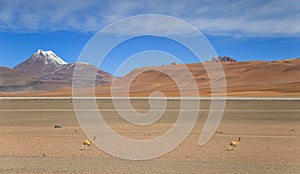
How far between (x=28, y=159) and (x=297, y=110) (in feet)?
94.9

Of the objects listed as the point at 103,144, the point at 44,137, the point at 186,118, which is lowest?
the point at 103,144

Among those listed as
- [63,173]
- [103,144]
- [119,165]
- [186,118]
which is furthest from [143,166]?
[186,118]

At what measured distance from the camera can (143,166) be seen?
42.2 feet

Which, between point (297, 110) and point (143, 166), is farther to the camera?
point (297, 110)

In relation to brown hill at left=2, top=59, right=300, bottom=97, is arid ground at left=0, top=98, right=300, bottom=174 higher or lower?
lower

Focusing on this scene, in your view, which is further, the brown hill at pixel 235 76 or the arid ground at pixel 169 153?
the brown hill at pixel 235 76

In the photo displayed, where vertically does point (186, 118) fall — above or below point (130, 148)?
above

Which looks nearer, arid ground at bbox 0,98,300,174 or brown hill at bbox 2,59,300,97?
arid ground at bbox 0,98,300,174

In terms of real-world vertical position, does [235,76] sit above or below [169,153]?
above

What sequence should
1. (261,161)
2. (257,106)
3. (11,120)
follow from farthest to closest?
(257,106)
(11,120)
(261,161)

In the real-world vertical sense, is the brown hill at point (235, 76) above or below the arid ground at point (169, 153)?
above

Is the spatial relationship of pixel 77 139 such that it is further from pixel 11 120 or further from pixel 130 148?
pixel 11 120

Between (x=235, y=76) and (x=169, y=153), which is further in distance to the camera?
(x=235, y=76)

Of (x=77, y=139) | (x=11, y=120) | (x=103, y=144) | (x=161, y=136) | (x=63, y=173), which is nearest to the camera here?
(x=63, y=173)
